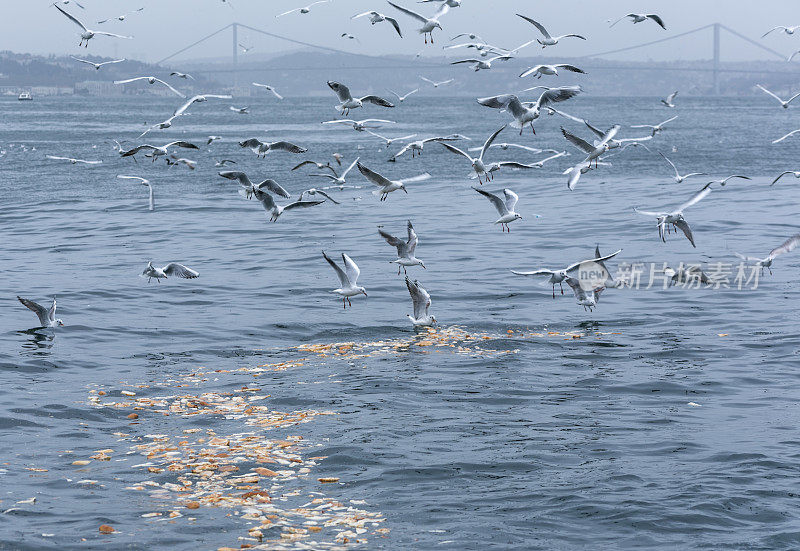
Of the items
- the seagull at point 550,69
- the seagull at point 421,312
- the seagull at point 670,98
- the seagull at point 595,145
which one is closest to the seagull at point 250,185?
the seagull at point 421,312

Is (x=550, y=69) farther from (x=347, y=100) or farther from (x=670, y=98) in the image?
(x=670, y=98)

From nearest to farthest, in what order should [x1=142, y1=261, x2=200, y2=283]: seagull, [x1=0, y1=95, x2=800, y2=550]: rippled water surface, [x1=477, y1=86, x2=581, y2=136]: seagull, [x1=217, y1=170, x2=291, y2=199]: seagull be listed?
[x1=0, y1=95, x2=800, y2=550]: rippled water surface, [x1=477, y1=86, x2=581, y2=136]: seagull, [x1=142, y1=261, x2=200, y2=283]: seagull, [x1=217, y1=170, x2=291, y2=199]: seagull

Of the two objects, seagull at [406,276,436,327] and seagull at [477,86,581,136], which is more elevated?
seagull at [477,86,581,136]

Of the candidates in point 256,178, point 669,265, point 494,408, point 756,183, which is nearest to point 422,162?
point 256,178

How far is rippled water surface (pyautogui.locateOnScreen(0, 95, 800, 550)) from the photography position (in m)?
13.9

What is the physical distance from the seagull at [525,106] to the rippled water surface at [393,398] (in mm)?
4862

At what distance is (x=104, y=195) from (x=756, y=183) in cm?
3483

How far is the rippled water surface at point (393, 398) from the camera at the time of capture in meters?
13.9

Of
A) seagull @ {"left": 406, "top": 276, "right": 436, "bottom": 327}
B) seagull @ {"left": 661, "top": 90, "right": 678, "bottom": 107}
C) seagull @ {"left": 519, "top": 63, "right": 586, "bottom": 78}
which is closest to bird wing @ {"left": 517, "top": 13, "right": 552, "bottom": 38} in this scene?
seagull @ {"left": 519, "top": 63, "right": 586, "bottom": 78}

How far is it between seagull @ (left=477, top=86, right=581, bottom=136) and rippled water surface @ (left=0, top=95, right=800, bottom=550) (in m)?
4.86

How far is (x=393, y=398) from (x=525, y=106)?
770 cm

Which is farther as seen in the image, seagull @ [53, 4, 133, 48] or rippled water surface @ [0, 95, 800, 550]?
seagull @ [53, 4, 133, 48]

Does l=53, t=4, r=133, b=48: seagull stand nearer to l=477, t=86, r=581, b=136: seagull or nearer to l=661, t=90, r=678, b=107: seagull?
l=477, t=86, r=581, b=136: seagull

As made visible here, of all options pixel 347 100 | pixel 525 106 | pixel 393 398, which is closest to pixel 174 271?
pixel 347 100
